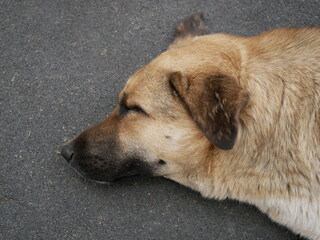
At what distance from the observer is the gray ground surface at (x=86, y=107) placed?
11.0ft

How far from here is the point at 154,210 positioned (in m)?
3.39

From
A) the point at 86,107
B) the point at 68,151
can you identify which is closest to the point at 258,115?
the point at 68,151

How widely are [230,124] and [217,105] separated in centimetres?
15

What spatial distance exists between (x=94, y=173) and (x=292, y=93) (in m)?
1.71

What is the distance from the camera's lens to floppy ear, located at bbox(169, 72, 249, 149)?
2252 millimetres

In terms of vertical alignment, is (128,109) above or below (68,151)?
above

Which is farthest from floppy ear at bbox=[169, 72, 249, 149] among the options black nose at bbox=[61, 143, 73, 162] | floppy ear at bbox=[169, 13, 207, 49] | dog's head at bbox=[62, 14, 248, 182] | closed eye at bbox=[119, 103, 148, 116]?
black nose at bbox=[61, 143, 73, 162]

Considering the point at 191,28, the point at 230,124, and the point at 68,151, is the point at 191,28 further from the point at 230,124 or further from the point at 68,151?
the point at 68,151

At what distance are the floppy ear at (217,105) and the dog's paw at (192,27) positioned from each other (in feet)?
3.24

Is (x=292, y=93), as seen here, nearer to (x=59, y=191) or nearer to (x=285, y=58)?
(x=285, y=58)

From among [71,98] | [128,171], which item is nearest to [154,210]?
[128,171]

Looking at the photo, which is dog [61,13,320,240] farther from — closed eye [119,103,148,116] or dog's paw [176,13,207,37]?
dog's paw [176,13,207,37]

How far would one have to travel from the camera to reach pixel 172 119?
257 centimetres

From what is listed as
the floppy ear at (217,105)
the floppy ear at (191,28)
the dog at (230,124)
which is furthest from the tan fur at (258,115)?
the floppy ear at (191,28)
